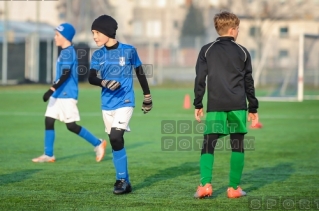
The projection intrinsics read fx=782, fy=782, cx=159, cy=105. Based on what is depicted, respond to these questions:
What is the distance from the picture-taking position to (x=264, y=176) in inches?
393

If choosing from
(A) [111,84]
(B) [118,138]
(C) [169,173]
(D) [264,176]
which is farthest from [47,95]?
(D) [264,176]

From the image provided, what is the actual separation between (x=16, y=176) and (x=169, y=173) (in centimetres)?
196

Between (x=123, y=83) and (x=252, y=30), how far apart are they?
4511 centimetres

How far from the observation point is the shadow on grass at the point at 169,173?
9211 mm

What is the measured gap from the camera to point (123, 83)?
342 inches

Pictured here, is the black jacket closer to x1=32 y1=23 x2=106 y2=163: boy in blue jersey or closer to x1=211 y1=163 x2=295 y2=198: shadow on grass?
x1=211 y1=163 x2=295 y2=198: shadow on grass

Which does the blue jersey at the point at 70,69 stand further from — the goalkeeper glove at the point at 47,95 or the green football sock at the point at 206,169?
the green football sock at the point at 206,169

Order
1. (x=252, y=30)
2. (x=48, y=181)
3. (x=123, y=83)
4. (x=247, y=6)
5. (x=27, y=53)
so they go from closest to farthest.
A: (x=123, y=83) < (x=48, y=181) < (x=27, y=53) < (x=252, y=30) < (x=247, y=6)

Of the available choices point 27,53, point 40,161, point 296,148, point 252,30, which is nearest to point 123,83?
point 40,161

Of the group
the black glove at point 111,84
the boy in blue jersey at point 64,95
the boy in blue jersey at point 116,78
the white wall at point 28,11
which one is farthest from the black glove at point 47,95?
the white wall at point 28,11

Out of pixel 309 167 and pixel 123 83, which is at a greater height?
pixel 123 83

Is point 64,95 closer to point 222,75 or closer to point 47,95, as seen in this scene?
point 47,95

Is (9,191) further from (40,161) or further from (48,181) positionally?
(40,161)

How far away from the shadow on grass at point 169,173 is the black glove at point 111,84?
1.22 m
